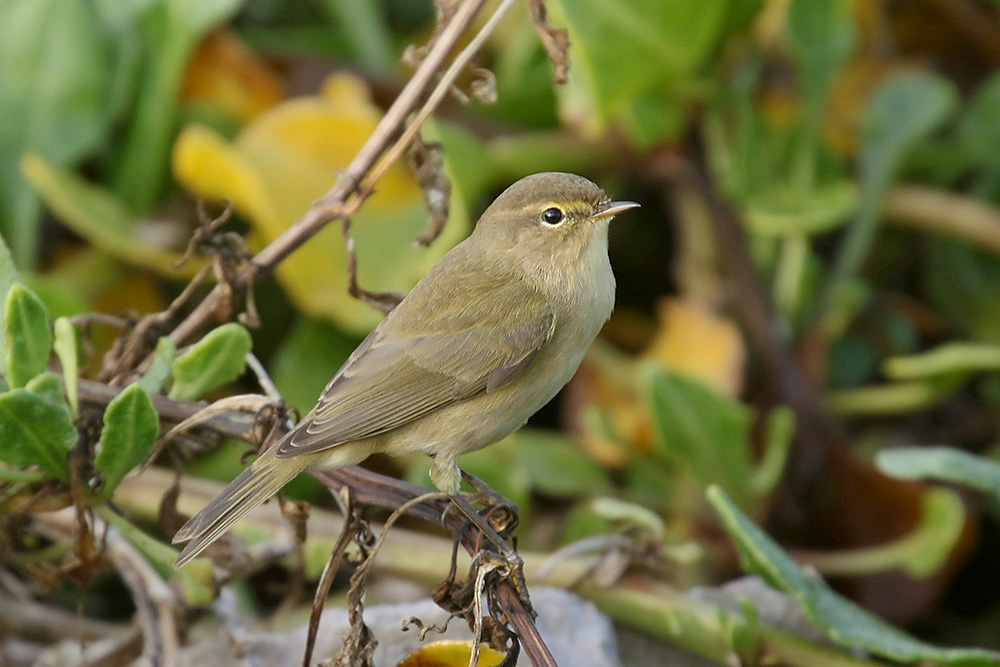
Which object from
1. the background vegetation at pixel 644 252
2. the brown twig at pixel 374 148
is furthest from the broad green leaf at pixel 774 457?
the brown twig at pixel 374 148

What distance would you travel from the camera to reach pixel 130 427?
1664 millimetres

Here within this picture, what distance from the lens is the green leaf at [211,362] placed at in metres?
1.80

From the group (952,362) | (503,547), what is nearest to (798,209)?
(952,362)

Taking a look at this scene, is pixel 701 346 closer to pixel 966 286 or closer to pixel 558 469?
pixel 558 469

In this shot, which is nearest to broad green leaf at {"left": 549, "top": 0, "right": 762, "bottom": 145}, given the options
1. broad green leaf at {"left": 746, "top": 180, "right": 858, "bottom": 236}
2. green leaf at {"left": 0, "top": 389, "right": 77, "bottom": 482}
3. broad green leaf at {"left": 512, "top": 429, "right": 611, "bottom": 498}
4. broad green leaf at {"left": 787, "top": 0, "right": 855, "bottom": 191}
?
broad green leaf at {"left": 787, "top": 0, "right": 855, "bottom": 191}

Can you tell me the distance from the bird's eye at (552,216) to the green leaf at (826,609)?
2.18ft

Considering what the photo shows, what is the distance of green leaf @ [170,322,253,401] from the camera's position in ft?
5.89

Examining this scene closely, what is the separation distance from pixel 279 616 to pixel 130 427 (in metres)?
0.93

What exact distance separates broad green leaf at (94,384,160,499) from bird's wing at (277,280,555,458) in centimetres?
40

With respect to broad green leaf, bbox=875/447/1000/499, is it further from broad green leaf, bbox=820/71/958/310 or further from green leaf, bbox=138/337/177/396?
green leaf, bbox=138/337/177/396

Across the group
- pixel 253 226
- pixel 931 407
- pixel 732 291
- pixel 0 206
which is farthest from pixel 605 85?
pixel 0 206

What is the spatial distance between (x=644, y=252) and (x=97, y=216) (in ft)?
5.36

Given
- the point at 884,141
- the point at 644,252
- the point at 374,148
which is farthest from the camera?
the point at 644,252

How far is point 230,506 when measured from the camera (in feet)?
5.94
